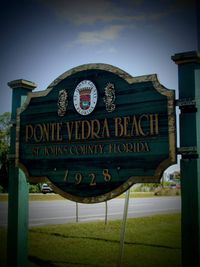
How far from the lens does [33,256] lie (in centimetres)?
608

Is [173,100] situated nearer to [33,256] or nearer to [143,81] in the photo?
[143,81]

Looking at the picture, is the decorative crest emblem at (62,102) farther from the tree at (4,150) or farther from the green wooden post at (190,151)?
the tree at (4,150)

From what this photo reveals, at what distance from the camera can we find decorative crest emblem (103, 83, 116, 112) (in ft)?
12.0

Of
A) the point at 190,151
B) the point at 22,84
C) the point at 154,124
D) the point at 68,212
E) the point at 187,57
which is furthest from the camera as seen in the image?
the point at 68,212

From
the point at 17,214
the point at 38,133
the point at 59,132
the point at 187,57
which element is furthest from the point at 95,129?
the point at 17,214

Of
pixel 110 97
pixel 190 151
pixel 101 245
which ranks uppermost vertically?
pixel 110 97

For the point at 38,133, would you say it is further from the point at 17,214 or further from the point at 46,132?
the point at 17,214

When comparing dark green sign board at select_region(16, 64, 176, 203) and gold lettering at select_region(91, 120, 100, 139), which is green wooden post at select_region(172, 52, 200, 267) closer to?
dark green sign board at select_region(16, 64, 176, 203)

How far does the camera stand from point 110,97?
3.66m

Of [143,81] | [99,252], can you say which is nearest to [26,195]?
[143,81]

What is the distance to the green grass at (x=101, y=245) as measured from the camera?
576cm

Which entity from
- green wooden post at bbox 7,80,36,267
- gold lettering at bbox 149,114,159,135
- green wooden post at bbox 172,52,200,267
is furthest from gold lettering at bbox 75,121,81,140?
green wooden post at bbox 172,52,200,267

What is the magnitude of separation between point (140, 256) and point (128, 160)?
323 cm

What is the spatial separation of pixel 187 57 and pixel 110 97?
0.85 meters
